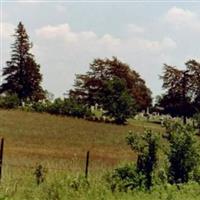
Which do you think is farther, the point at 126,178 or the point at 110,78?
the point at 110,78

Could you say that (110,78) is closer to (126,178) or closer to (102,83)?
(102,83)

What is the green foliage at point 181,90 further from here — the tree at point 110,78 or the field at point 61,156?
the field at point 61,156

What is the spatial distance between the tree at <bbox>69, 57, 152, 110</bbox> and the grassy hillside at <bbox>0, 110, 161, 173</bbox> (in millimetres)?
26783

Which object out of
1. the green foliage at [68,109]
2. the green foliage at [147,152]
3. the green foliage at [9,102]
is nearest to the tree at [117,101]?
the green foliage at [68,109]

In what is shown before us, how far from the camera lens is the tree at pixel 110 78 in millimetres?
92750

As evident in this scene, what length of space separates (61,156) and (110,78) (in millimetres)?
58132

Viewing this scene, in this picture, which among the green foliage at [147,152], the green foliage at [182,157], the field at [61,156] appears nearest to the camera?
the field at [61,156]

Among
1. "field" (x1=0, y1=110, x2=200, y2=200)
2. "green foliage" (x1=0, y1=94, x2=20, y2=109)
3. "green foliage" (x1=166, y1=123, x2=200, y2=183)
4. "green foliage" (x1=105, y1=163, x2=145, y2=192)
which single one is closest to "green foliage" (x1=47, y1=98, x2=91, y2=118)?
"green foliage" (x1=0, y1=94, x2=20, y2=109)

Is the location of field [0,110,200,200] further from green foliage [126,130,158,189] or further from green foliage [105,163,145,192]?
green foliage [126,130,158,189]

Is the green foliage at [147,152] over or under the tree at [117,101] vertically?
under

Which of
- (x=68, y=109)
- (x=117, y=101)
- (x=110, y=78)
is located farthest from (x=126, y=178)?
(x=110, y=78)

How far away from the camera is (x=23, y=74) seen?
87.9 metres

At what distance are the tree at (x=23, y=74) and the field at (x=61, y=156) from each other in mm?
20434

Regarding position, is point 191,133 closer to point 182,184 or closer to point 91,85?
point 182,184
